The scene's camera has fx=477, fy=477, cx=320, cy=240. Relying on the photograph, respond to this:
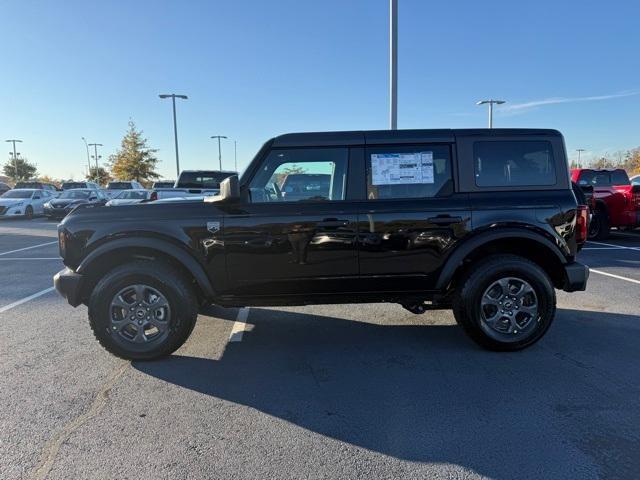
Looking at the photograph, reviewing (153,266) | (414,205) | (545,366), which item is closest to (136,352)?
(153,266)

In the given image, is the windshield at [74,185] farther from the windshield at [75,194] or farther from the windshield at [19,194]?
the windshield at [75,194]

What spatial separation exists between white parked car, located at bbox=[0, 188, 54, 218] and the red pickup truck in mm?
23894

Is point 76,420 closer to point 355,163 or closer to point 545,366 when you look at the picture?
point 355,163

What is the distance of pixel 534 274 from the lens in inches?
169

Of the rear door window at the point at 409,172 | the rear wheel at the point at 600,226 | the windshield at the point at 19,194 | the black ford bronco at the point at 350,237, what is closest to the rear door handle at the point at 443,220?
the black ford bronco at the point at 350,237

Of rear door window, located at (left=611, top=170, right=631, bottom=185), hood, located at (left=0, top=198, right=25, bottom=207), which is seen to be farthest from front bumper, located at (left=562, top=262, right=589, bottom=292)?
hood, located at (left=0, top=198, right=25, bottom=207)

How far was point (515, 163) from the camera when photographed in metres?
4.41

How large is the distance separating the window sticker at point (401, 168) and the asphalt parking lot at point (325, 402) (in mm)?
1595

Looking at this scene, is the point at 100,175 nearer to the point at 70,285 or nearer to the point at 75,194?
the point at 75,194

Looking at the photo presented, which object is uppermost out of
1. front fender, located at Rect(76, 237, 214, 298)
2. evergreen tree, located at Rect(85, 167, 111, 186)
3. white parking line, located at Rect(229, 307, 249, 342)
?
evergreen tree, located at Rect(85, 167, 111, 186)

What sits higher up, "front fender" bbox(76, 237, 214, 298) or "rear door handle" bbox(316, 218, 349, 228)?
"rear door handle" bbox(316, 218, 349, 228)

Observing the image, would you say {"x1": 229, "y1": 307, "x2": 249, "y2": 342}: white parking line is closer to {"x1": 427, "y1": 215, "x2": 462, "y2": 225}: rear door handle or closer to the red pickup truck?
{"x1": 427, "y1": 215, "x2": 462, "y2": 225}: rear door handle

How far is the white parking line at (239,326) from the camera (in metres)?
4.92

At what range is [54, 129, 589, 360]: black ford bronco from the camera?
13.7 feet
